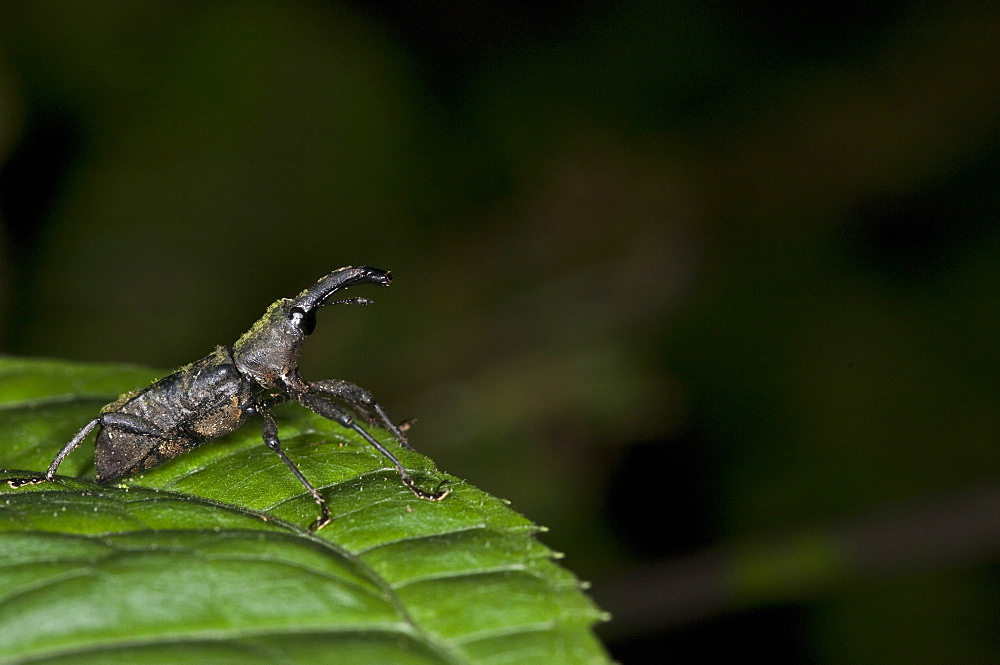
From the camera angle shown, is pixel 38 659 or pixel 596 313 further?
pixel 596 313

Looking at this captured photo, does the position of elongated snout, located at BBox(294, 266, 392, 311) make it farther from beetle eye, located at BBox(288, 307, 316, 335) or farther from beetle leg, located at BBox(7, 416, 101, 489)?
beetle leg, located at BBox(7, 416, 101, 489)

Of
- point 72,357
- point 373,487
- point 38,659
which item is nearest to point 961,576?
point 373,487

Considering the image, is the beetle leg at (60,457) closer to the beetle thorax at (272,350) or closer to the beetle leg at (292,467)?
the beetle leg at (292,467)

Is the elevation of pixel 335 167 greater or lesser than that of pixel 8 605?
greater

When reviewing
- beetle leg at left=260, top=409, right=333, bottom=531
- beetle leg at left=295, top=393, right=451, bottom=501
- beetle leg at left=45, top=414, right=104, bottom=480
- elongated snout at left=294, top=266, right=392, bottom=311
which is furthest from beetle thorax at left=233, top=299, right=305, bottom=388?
beetle leg at left=45, top=414, right=104, bottom=480

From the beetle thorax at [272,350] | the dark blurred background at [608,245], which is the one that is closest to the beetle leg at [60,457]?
the beetle thorax at [272,350]

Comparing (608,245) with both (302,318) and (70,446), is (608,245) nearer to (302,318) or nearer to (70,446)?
(302,318)

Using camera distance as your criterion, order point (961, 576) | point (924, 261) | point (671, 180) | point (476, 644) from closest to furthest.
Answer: point (476, 644) < point (961, 576) < point (924, 261) < point (671, 180)

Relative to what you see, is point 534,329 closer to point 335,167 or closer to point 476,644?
point 335,167
